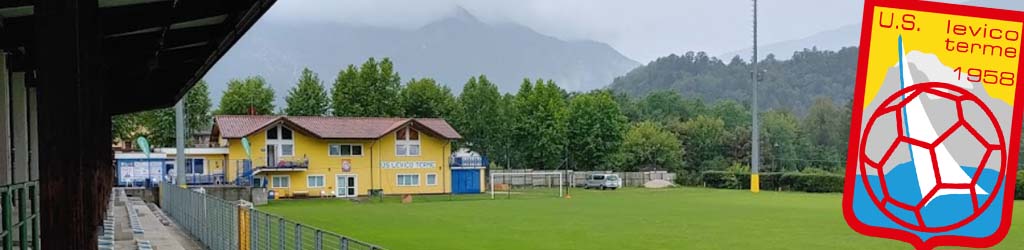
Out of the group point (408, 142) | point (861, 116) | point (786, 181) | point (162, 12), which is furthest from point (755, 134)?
point (861, 116)

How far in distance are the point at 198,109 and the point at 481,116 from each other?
23.3 metres

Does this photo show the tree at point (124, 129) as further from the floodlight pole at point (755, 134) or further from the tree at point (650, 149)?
the floodlight pole at point (755, 134)

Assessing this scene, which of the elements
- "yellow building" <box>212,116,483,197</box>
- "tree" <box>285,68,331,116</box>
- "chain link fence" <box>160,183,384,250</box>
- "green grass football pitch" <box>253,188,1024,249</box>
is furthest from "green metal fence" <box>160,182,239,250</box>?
"tree" <box>285,68,331,116</box>

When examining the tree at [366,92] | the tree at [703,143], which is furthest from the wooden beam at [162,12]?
the tree at [703,143]

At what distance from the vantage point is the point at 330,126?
2178 inches

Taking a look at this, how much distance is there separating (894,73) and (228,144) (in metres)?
49.5

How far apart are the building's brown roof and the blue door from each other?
2600 millimetres

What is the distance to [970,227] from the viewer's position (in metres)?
6.20

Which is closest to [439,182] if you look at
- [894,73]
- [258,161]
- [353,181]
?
[353,181]

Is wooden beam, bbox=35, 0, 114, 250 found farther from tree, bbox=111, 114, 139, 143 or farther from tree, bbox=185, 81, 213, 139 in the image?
tree, bbox=185, 81, 213, 139

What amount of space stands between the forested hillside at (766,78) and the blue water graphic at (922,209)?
138m

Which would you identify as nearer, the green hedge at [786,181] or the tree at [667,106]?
the green hedge at [786,181]

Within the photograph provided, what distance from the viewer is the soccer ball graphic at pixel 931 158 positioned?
6.15m

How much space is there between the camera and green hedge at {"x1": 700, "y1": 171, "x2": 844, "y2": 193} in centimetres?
5641
